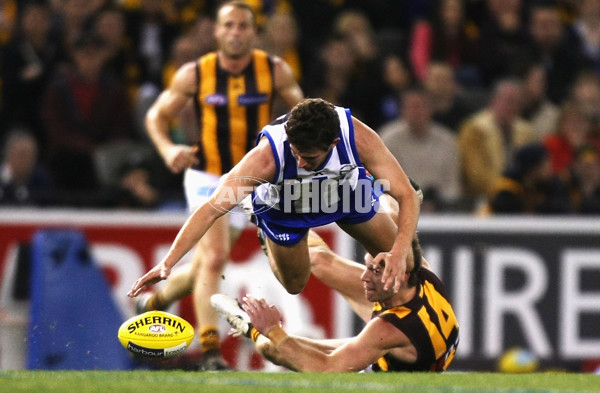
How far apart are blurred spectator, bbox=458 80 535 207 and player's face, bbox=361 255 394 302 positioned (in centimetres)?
424

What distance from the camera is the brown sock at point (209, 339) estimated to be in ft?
30.0

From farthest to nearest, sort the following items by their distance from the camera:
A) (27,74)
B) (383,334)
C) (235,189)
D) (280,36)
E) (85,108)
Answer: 1. (280,36)
2. (27,74)
3. (85,108)
4. (383,334)
5. (235,189)

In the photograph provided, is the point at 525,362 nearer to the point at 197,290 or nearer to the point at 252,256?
the point at 252,256

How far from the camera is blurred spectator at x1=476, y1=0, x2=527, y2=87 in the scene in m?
13.8

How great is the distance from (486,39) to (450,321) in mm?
6376

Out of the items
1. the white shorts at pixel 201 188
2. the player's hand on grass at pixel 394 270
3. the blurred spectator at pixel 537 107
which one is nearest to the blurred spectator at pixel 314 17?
the blurred spectator at pixel 537 107

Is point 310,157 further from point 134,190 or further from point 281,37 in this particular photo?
point 281,37

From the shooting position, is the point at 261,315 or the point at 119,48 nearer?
the point at 261,315

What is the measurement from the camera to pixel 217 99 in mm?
9500

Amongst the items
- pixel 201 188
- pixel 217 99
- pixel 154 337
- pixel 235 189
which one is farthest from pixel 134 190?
pixel 235 189

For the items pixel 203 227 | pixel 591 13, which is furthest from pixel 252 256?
pixel 591 13

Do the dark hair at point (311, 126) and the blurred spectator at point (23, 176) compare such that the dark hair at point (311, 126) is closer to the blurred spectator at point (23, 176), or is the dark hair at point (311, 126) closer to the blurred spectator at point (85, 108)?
the blurred spectator at point (23, 176)

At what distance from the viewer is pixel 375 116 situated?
12.8 metres

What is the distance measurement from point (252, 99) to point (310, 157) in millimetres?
2401
